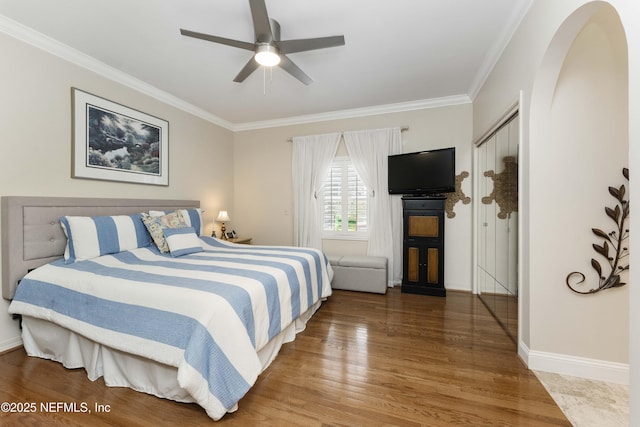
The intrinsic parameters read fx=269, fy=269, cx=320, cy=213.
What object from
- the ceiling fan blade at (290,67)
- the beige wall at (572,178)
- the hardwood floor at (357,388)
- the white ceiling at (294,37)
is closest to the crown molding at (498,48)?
the white ceiling at (294,37)

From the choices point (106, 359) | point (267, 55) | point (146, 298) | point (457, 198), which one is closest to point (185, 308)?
point (146, 298)

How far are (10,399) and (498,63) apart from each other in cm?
464

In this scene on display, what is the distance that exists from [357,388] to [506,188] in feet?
7.44

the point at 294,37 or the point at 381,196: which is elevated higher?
the point at 294,37

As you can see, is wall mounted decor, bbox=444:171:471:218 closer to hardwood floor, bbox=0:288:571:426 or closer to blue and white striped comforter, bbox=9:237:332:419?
hardwood floor, bbox=0:288:571:426

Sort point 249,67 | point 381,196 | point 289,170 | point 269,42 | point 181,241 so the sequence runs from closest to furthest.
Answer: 1. point 269,42
2. point 249,67
3. point 181,241
4. point 381,196
5. point 289,170

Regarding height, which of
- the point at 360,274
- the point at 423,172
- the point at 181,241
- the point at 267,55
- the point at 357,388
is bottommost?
the point at 357,388

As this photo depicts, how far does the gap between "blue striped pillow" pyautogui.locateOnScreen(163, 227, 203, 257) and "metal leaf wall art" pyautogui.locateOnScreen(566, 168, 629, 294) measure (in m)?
3.41

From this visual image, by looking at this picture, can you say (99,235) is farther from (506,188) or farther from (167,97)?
(506,188)

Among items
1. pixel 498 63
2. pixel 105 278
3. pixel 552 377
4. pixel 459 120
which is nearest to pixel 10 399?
pixel 105 278

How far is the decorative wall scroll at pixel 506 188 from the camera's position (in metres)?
2.38

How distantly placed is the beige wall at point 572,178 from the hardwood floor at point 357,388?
17.4 inches

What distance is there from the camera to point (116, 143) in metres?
3.04

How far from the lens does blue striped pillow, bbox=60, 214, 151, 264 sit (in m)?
2.36
